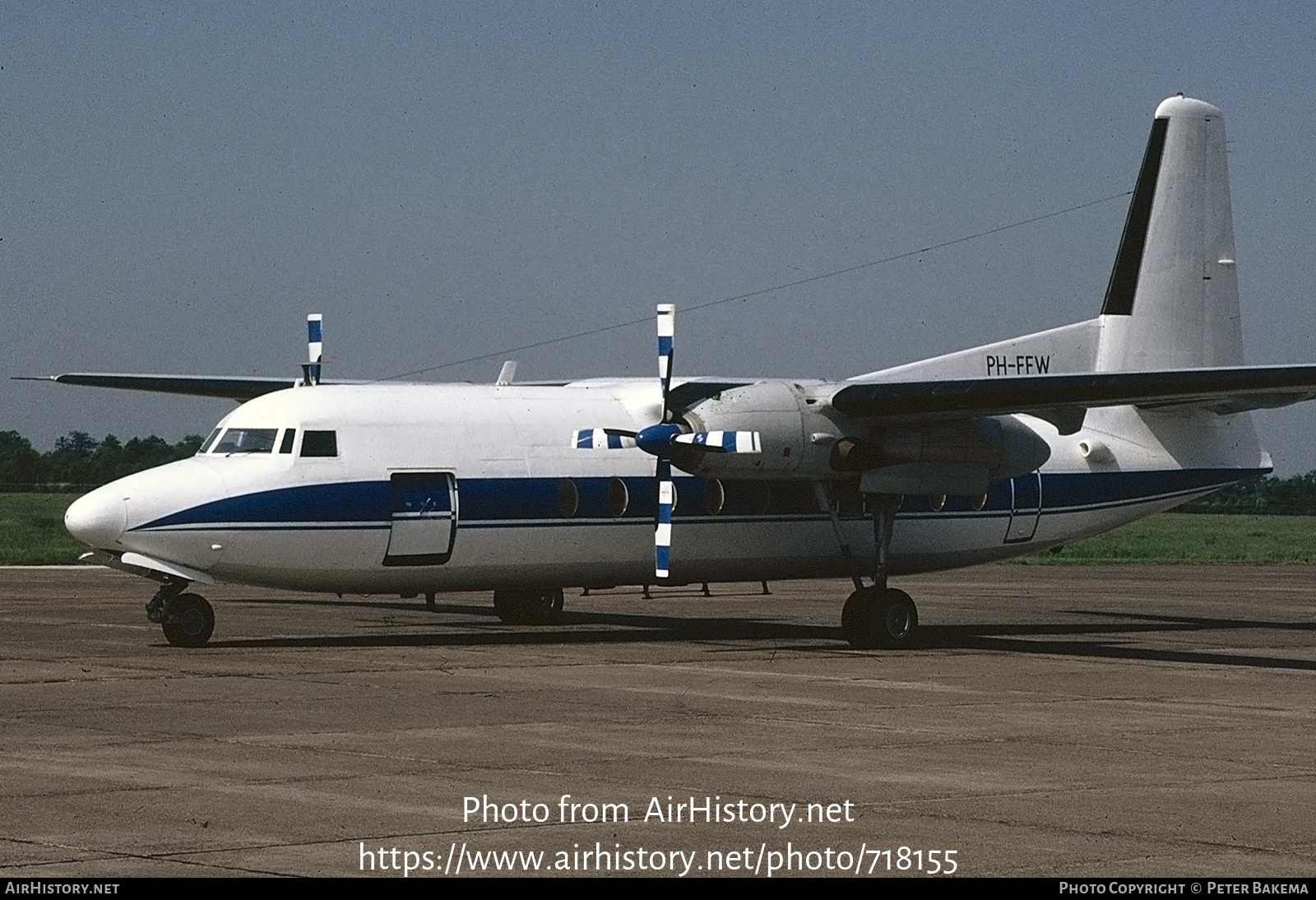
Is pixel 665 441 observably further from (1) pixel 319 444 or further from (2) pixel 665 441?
(1) pixel 319 444

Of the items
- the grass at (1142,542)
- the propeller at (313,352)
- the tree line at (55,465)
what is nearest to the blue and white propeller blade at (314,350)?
the propeller at (313,352)

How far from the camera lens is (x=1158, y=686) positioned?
766 inches

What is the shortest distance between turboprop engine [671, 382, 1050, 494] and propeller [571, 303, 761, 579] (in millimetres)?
146

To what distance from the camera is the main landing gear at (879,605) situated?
24469mm

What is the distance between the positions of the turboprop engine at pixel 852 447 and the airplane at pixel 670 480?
0.11ft

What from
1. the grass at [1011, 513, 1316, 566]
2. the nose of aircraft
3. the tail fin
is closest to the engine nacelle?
the tail fin

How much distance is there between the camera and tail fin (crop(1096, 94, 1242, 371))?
97.5 feet

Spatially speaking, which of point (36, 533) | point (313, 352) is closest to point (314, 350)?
point (313, 352)

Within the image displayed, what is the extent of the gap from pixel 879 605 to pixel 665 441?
12.2 ft
